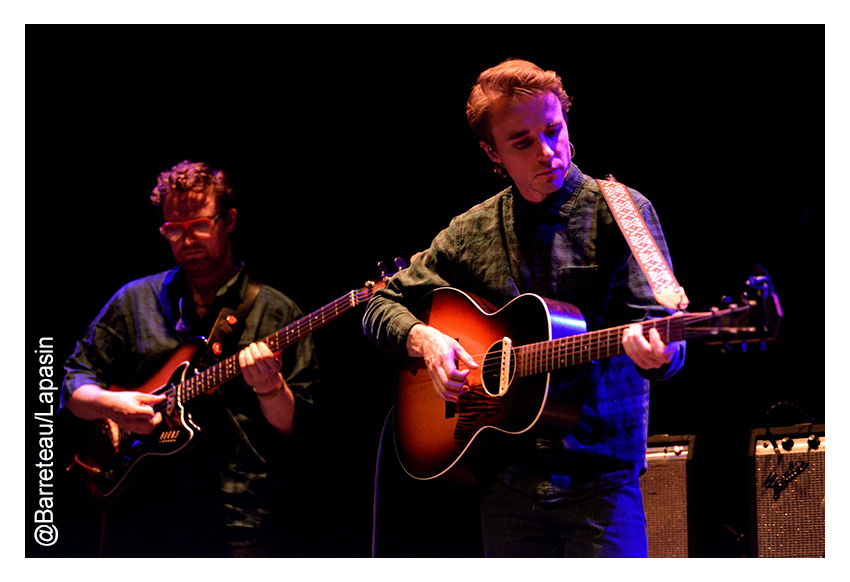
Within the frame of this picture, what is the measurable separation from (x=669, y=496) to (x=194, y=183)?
7.74 ft

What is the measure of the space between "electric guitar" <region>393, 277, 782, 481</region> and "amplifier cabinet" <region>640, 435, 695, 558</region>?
92 centimetres

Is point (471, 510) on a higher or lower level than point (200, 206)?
lower

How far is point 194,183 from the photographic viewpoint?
3504 mm

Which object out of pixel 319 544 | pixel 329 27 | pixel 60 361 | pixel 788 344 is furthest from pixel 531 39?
pixel 60 361

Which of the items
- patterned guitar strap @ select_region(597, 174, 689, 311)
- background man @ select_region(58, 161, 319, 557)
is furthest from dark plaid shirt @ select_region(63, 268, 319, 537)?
patterned guitar strap @ select_region(597, 174, 689, 311)

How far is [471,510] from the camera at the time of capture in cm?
324

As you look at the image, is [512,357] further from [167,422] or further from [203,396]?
[167,422]

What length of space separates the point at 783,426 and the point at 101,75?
3.23m

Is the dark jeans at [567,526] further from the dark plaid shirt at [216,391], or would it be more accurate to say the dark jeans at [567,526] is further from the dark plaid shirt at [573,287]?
the dark plaid shirt at [216,391]

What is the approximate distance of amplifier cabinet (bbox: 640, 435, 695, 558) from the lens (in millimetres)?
2977

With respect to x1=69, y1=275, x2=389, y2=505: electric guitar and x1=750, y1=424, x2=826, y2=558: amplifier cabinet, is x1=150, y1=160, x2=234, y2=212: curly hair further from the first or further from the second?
x1=750, y1=424, x2=826, y2=558: amplifier cabinet

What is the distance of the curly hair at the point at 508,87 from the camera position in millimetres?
2434

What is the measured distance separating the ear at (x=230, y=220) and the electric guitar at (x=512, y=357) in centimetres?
120

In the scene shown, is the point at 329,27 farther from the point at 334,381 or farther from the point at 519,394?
the point at 519,394
